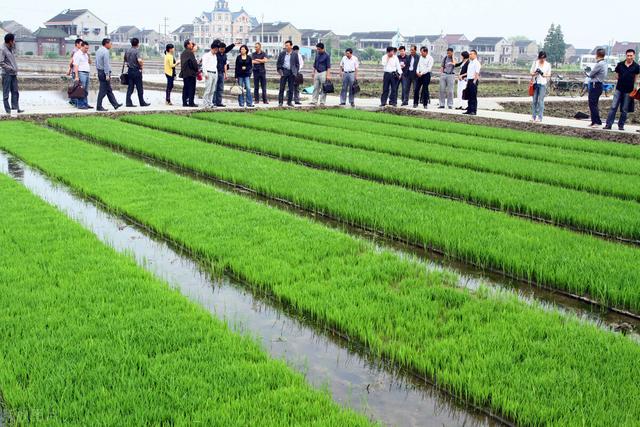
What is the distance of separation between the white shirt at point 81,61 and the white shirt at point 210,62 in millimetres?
3069

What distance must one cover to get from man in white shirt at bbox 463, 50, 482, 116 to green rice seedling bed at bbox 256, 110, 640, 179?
267 centimetres

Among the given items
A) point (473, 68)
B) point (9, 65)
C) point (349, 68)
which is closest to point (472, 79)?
point (473, 68)

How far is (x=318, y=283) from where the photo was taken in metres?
5.27

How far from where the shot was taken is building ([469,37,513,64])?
11825 centimetres

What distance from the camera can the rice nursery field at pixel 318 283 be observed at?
353 centimetres

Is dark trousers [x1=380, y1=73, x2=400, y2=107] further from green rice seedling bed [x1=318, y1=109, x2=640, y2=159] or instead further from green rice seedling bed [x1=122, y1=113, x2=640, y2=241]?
green rice seedling bed [x1=122, y1=113, x2=640, y2=241]

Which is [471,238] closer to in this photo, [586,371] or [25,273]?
[586,371]

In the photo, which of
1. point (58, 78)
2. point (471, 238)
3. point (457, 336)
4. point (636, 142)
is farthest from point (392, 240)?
point (58, 78)

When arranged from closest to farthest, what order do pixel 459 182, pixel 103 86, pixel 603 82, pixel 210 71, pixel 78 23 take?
pixel 459 182
pixel 603 82
pixel 103 86
pixel 210 71
pixel 78 23

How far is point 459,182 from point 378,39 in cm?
11187

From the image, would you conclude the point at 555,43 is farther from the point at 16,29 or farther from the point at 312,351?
the point at 312,351

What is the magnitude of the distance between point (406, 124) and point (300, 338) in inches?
512

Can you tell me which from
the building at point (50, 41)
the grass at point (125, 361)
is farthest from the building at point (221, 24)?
the grass at point (125, 361)

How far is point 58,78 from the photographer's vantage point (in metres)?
33.9
